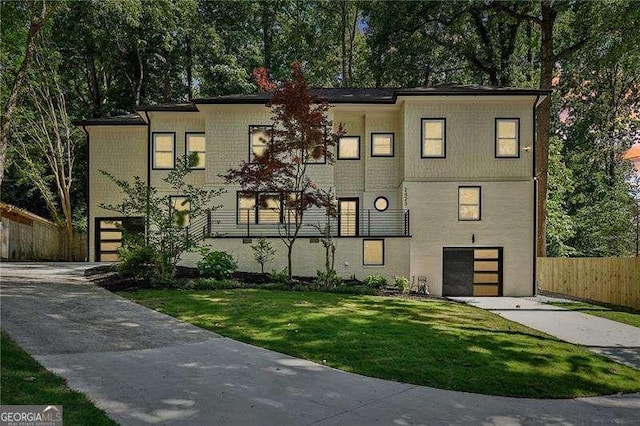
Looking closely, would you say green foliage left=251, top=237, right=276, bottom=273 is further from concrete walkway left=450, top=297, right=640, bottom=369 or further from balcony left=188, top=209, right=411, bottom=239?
concrete walkway left=450, top=297, right=640, bottom=369

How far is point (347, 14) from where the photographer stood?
2964 centimetres

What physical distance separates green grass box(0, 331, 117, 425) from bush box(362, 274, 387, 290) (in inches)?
423

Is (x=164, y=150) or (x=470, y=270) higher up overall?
(x=164, y=150)

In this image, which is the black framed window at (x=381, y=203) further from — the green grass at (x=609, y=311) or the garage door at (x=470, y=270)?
the green grass at (x=609, y=311)

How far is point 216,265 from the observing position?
14.6 m

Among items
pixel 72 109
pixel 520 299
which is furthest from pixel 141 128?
pixel 520 299

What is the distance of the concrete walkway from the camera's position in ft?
27.7

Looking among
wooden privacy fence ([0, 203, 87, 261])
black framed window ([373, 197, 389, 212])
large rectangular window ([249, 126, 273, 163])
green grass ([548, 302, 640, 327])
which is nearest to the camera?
green grass ([548, 302, 640, 327])

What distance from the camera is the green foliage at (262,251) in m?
15.8

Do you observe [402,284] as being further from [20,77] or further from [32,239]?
[32,239]

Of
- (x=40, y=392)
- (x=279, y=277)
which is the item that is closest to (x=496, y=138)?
(x=279, y=277)

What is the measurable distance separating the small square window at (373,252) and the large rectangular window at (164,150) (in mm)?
8525

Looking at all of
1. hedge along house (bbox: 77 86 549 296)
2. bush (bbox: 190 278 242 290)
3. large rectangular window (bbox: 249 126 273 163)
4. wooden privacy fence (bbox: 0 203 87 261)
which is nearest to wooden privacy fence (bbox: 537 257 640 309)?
hedge along house (bbox: 77 86 549 296)

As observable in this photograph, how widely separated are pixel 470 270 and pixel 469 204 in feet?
7.87
